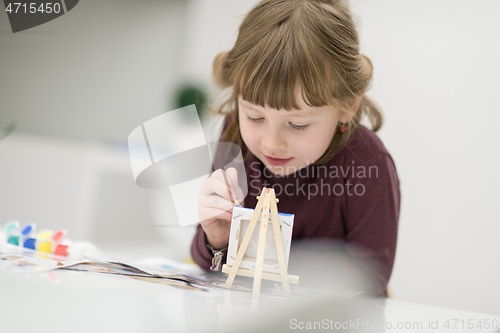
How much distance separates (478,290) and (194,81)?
3.22 ft

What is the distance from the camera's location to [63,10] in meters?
0.76

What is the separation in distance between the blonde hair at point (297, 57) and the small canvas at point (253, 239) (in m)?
0.13

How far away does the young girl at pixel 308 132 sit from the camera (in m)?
0.43

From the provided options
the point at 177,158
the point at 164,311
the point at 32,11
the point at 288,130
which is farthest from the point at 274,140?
the point at 32,11

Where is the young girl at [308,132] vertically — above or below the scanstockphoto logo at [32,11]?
below

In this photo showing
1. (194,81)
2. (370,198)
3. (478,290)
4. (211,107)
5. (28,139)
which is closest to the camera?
(370,198)

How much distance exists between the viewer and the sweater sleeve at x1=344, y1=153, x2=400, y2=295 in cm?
53

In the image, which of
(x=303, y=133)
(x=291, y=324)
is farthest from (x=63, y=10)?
(x=291, y=324)

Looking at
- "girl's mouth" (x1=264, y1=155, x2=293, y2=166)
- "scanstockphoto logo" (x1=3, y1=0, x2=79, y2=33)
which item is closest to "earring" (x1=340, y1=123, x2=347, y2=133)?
"girl's mouth" (x1=264, y1=155, x2=293, y2=166)

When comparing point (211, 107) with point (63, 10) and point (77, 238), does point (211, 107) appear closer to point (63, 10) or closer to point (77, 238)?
point (63, 10)

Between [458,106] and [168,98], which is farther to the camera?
[168,98]

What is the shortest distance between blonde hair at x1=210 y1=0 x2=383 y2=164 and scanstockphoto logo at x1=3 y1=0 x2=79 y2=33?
407 mm

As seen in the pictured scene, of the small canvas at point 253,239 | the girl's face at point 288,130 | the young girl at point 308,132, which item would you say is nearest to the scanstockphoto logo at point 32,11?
the young girl at point 308,132

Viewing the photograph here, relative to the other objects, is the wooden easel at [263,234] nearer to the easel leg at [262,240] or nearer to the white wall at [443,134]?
the easel leg at [262,240]
